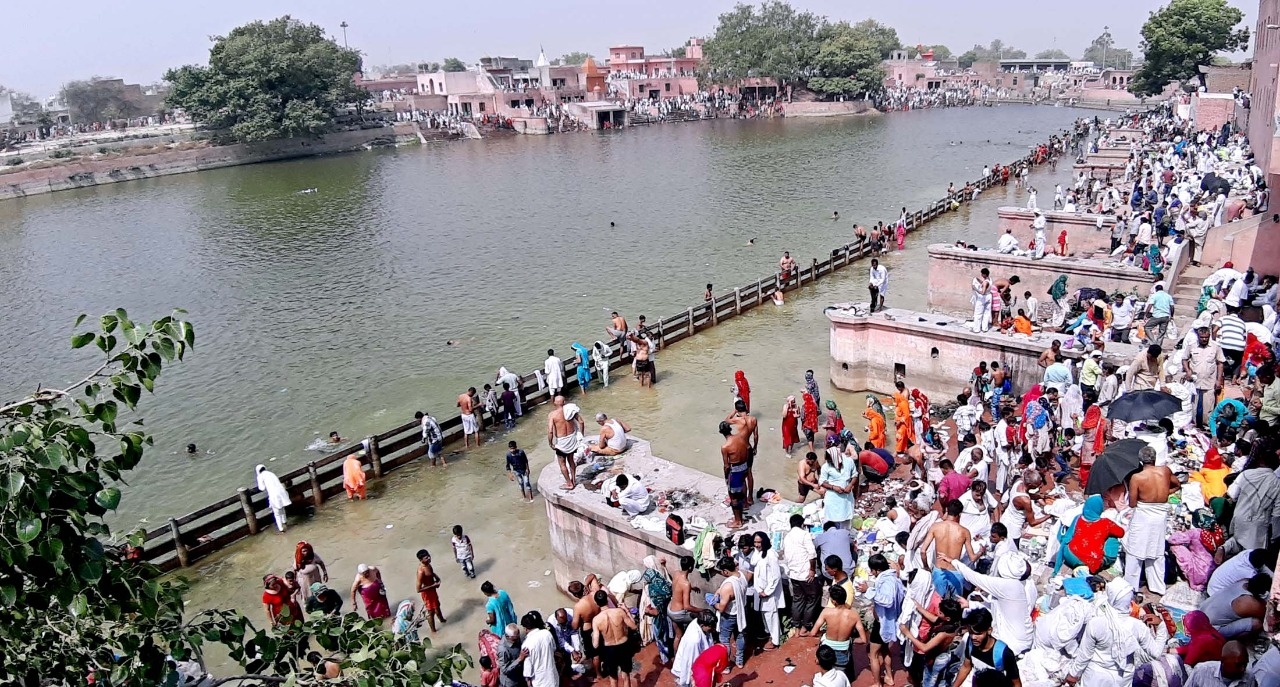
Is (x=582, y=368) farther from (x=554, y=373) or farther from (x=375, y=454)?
(x=375, y=454)

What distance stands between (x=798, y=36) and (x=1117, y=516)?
332 ft

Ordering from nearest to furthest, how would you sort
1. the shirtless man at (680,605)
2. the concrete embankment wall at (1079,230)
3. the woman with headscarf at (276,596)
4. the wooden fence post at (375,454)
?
the shirtless man at (680,605) → the woman with headscarf at (276,596) → the wooden fence post at (375,454) → the concrete embankment wall at (1079,230)

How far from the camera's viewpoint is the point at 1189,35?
2532 inches

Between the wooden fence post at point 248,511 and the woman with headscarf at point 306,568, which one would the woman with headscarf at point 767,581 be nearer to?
the woman with headscarf at point 306,568

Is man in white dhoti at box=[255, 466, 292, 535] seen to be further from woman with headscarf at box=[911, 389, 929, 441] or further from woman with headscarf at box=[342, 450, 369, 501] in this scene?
woman with headscarf at box=[911, 389, 929, 441]

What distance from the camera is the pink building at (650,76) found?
109m

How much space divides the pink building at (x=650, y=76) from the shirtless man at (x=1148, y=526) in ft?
348

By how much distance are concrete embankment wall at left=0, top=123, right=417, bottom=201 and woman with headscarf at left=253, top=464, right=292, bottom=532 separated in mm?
63251

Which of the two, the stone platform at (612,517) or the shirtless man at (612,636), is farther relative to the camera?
the stone platform at (612,517)

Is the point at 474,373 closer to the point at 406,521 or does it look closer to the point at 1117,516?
the point at 406,521

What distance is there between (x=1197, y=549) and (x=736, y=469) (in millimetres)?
4834

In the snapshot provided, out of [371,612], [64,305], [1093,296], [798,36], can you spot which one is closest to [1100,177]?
[1093,296]

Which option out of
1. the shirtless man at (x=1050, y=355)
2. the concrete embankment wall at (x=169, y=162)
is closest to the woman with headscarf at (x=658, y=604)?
the shirtless man at (x=1050, y=355)

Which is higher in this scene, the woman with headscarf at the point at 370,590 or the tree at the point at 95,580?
the tree at the point at 95,580
